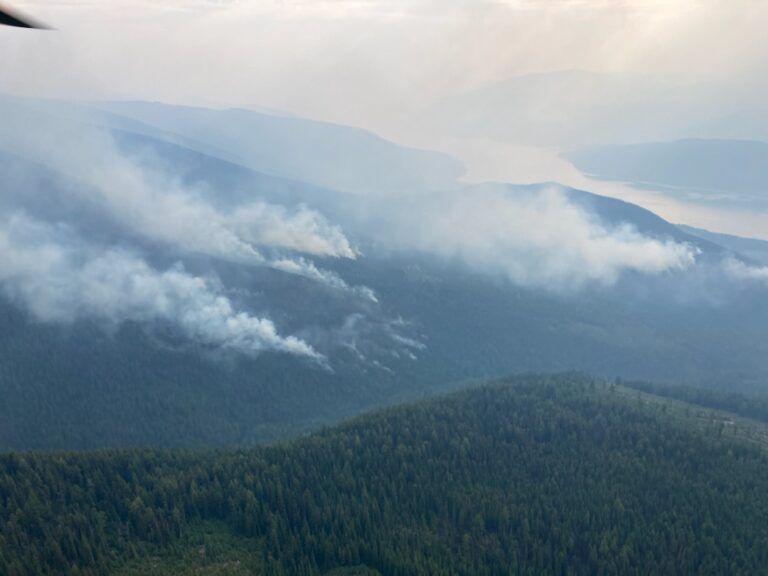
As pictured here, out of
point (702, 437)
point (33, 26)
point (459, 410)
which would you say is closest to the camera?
point (33, 26)

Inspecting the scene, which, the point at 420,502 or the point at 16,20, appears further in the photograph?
the point at 420,502

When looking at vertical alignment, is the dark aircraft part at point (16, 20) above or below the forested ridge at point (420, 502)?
above

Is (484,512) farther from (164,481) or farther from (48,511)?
(48,511)

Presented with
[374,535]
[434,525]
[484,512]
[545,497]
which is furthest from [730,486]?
[374,535]

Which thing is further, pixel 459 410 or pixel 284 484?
pixel 459 410

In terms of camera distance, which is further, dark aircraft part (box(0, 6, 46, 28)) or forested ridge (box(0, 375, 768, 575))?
forested ridge (box(0, 375, 768, 575))

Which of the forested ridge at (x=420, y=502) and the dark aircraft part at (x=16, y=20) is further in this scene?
the forested ridge at (x=420, y=502)

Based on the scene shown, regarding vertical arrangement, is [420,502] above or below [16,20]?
below

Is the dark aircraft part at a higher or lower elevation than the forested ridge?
higher
